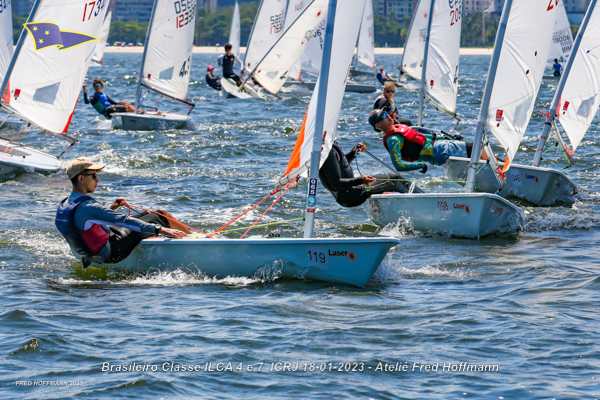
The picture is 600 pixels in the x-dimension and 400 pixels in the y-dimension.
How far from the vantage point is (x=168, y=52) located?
1788 cm

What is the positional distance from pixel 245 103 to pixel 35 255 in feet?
57.2

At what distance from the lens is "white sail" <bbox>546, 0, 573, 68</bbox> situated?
81.9 ft

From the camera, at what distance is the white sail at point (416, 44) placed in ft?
72.0

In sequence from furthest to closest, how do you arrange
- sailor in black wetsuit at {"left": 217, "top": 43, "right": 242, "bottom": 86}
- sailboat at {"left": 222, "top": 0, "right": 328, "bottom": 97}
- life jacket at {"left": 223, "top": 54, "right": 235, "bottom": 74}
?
life jacket at {"left": 223, "top": 54, "right": 235, "bottom": 74} < sailor in black wetsuit at {"left": 217, "top": 43, "right": 242, "bottom": 86} < sailboat at {"left": 222, "top": 0, "right": 328, "bottom": 97}

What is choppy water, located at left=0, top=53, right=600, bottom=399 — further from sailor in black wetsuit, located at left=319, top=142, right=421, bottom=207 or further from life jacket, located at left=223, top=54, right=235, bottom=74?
life jacket, located at left=223, top=54, right=235, bottom=74

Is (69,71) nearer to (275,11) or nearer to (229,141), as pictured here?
(229,141)

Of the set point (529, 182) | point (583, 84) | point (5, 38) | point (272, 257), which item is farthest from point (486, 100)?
point (5, 38)

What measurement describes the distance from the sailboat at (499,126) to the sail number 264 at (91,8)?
18.6ft

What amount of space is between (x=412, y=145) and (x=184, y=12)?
10.6 metres

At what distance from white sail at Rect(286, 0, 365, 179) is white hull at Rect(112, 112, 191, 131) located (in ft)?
34.8

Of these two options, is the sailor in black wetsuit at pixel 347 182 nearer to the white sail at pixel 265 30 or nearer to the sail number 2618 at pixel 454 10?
the sail number 2618 at pixel 454 10

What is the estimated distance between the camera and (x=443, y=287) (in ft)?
20.8

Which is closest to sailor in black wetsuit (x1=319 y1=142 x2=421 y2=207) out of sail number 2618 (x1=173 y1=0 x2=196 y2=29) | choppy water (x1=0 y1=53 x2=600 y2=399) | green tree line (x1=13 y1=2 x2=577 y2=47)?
choppy water (x1=0 y1=53 x2=600 y2=399)

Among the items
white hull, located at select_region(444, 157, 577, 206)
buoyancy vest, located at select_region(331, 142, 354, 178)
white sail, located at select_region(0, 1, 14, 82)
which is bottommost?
white hull, located at select_region(444, 157, 577, 206)
